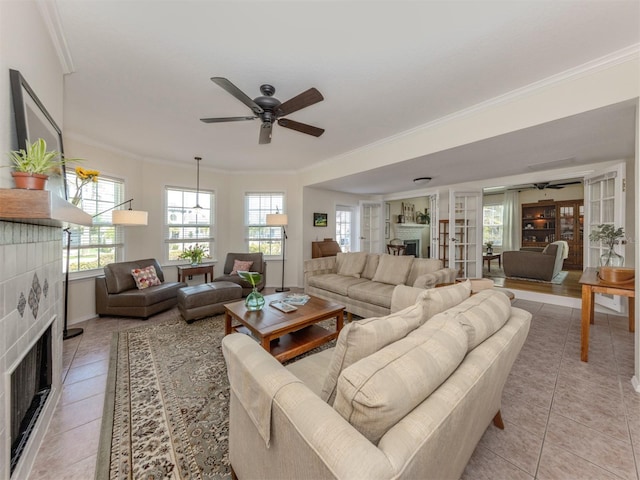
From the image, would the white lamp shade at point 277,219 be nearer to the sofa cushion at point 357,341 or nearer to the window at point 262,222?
the window at point 262,222

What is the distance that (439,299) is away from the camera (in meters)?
1.54

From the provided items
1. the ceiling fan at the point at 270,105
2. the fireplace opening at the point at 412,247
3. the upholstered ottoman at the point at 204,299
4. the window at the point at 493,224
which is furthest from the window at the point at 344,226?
the window at the point at 493,224

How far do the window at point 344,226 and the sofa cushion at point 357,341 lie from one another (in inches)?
219

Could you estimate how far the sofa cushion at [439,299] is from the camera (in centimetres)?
148

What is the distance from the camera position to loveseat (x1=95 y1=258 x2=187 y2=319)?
348cm

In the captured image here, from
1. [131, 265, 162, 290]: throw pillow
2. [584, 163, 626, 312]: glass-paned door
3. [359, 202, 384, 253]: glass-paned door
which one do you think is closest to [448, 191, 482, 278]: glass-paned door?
[584, 163, 626, 312]: glass-paned door

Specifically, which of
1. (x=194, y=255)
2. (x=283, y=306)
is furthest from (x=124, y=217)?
(x=283, y=306)

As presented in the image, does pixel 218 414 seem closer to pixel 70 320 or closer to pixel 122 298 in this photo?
pixel 122 298

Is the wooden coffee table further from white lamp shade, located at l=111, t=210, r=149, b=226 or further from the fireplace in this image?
the fireplace

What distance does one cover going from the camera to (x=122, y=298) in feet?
11.4

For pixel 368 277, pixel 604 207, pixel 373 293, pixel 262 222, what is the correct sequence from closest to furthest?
1. pixel 373 293
2. pixel 604 207
3. pixel 368 277
4. pixel 262 222

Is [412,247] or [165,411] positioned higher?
[412,247]

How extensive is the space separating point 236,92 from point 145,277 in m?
3.32

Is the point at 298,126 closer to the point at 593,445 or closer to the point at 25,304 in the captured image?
the point at 25,304
